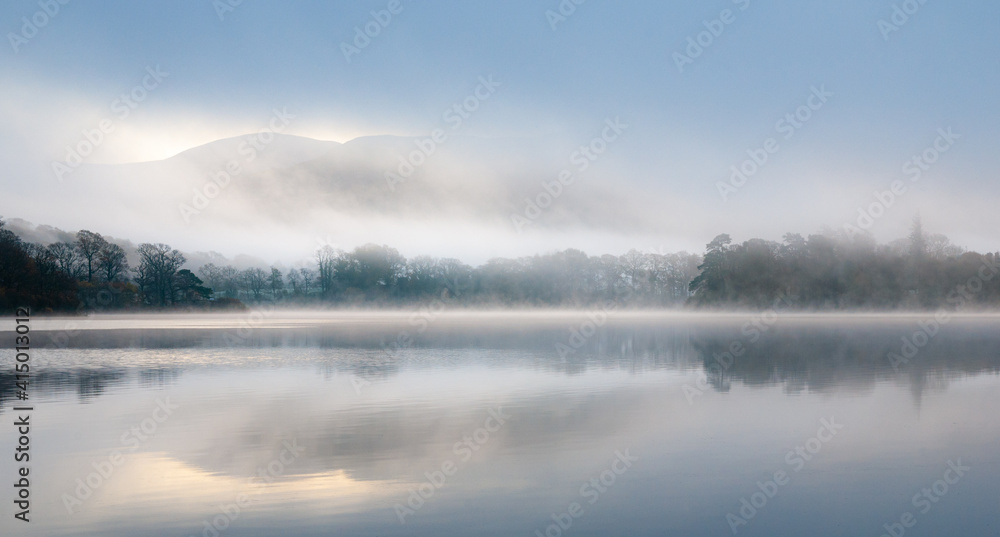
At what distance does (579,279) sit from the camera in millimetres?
146500

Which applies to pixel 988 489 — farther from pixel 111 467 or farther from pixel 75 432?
pixel 75 432

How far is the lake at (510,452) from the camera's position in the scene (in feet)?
28.0

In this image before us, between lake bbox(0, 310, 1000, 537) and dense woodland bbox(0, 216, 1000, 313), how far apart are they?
81.6 meters

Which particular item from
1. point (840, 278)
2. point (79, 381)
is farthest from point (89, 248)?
point (840, 278)

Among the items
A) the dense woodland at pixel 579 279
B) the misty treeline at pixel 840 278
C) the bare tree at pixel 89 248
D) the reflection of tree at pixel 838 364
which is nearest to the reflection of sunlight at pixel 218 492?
the reflection of tree at pixel 838 364

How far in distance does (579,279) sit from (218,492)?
138 metres

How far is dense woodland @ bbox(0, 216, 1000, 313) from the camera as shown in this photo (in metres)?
102

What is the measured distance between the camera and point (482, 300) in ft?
481

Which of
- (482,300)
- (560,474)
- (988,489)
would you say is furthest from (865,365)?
(482,300)

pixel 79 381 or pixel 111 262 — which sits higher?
pixel 111 262

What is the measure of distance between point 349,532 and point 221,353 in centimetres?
2716

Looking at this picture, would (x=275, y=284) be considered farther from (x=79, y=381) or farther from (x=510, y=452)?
(x=510, y=452)

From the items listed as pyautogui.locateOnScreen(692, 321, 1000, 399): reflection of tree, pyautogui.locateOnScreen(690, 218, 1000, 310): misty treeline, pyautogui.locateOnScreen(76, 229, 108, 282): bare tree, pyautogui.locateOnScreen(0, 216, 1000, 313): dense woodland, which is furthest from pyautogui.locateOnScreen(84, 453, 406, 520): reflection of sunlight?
pyautogui.locateOnScreen(76, 229, 108, 282): bare tree

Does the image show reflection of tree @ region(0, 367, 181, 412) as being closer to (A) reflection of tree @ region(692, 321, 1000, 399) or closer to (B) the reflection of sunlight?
(B) the reflection of sunlight
